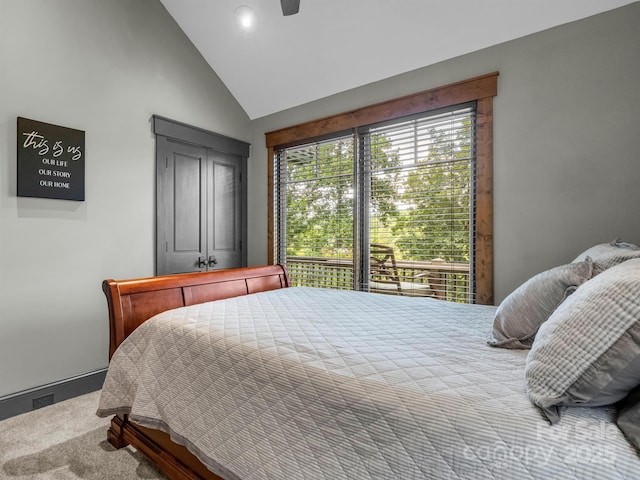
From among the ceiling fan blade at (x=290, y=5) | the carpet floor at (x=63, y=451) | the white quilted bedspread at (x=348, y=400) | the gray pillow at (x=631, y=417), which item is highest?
the ceiling fan blade at (x=290, y=5)

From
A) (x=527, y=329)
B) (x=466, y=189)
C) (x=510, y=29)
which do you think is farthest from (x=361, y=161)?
(x=527, y=329)

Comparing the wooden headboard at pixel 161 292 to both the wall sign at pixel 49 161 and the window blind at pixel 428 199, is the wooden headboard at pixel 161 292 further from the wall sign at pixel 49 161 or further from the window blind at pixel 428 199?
the window blind at pixel 428 199

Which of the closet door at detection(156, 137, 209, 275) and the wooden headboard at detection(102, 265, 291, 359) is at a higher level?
the closet door at detection(156, 137, 209, 275)

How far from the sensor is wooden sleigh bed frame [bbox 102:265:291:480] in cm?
143

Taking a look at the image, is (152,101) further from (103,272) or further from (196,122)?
(103,272)

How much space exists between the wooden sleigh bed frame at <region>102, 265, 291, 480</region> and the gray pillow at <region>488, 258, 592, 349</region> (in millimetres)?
1235

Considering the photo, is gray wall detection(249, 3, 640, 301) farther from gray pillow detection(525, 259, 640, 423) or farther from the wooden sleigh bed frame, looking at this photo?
the wooden sleigh bed frame

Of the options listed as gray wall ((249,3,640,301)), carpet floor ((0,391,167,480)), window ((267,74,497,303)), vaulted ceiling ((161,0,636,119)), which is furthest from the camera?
window ((267,74,497,303))

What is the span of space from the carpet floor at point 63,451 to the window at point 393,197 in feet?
7.02

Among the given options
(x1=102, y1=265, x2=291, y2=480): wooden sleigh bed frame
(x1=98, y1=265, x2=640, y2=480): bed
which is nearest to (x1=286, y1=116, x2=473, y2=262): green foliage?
(x1=98, y1=265, x2=640, y2=480): bed

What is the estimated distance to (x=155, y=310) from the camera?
1.83m

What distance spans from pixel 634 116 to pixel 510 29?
995mm

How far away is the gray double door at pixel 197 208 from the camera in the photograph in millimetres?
3053

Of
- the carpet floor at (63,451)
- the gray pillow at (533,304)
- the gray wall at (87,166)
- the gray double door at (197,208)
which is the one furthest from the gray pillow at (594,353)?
the gray double door at (197,208)
